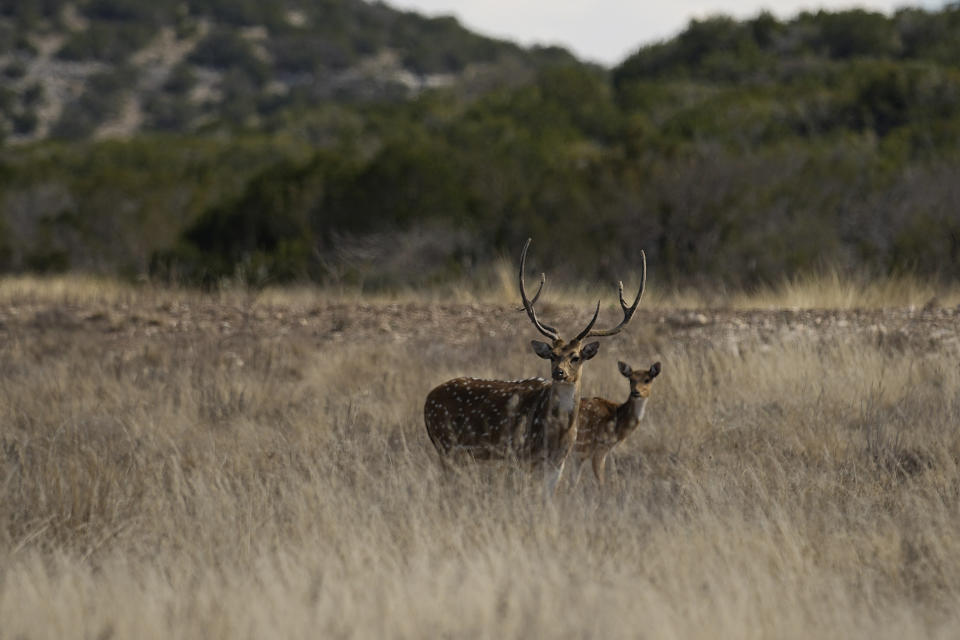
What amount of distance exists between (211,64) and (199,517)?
67567mm

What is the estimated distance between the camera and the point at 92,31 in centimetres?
6575

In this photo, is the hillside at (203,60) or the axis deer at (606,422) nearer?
the axis deer at (606,422)

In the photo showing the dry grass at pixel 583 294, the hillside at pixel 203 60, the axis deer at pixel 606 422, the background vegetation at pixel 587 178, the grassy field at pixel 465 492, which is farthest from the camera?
the hillside at pixel 203 60

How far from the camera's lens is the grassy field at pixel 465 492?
4070 mm

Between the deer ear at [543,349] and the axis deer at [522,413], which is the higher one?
the deer ear at [543,349]

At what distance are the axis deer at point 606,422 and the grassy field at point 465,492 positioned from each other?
0.17 m

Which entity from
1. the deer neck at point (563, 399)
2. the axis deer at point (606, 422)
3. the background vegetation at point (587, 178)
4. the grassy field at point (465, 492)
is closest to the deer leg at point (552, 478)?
the grassy field at point (465, 492)

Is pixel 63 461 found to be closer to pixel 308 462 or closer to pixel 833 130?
pixel 308 462

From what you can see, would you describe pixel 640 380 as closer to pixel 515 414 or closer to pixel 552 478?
pixel 515 414

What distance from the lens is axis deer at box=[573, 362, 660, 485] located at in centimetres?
707

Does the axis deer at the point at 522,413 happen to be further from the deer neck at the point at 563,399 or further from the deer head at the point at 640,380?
the deer head at the point at 640,380

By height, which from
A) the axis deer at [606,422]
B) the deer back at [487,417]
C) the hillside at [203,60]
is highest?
the hillside at [203,60]

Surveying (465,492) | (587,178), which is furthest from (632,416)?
(587,178)

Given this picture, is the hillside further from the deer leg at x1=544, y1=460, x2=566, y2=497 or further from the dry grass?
the deer leg at x1=544, y1=460, x2=566, y2=497
